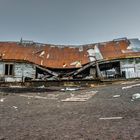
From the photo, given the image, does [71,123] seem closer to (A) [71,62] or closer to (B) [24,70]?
(B) [24,70]

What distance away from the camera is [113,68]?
84.7ft

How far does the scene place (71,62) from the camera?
25516mm

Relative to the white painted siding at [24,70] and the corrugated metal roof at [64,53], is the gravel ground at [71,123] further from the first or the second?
the corrugated metal roof at [64,53]

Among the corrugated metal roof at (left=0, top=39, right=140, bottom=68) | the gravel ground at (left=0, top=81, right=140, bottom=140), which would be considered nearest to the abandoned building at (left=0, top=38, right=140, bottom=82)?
the corrugated metal roof at (left=0, top=39, right=140, bottom=68)

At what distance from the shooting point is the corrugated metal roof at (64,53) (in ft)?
82.1

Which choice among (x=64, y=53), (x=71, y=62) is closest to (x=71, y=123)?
(x=71, y=62)

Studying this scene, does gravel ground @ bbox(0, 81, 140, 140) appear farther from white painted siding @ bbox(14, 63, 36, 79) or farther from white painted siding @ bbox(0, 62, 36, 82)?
white painted siding @ bbox(14, 63, 36, 79)

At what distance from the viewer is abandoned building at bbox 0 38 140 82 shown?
955 inches

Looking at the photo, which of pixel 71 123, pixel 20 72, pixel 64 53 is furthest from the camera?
pixel 64 53

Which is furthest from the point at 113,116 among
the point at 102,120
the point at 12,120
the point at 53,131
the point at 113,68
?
the point at 113,68

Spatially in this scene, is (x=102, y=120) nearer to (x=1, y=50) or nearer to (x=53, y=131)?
(x=53, y=131)

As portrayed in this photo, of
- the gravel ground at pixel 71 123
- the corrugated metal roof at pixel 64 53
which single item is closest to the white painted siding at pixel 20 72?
the corrugated metal roof at pixel 64 53

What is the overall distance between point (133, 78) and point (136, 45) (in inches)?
159

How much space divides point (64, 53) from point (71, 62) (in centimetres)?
A: 232
